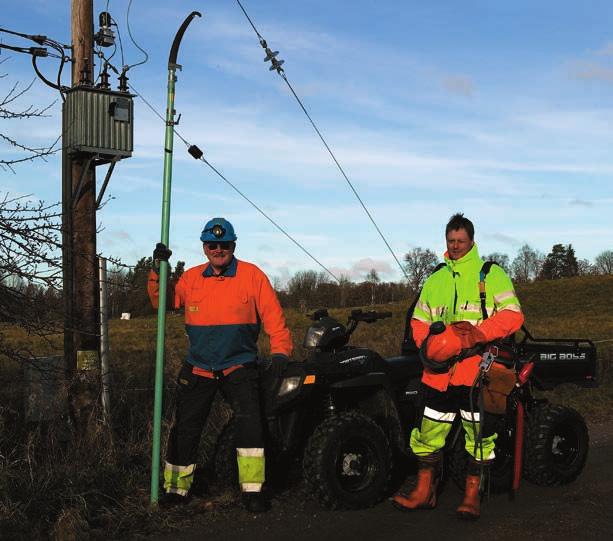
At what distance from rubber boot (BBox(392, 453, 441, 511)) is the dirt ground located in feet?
0.20

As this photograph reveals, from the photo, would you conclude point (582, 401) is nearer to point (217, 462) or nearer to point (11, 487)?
point (217, 462)

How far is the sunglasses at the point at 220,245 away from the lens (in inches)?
242

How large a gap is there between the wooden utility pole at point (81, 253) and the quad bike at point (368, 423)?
189 cm

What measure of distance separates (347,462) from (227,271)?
1.71 metres

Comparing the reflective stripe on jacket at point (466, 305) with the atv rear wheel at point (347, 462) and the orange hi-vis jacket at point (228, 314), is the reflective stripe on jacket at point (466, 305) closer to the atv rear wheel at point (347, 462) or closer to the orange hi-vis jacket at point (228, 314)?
the atv rear wheel at point (347, 462)

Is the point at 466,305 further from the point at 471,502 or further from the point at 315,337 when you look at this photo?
the point at 471,502

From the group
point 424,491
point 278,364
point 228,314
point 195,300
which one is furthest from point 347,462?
point 195,300

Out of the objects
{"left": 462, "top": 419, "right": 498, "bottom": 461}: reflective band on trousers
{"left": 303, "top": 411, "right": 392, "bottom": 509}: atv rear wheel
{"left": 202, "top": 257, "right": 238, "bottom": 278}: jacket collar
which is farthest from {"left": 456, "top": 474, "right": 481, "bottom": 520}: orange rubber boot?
{"left": 202, "top": 257, "right": 238, "bottom": 278}: jacket collar

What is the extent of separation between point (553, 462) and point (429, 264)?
3.13 m

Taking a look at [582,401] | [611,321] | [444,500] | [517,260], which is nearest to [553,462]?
[444,500]

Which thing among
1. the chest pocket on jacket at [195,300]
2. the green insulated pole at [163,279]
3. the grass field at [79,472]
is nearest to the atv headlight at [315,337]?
the chest pocket on jacket at [195,300]

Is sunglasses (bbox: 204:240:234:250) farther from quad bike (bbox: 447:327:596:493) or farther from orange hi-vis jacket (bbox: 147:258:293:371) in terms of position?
quad bike (bbox: 447:327:596:493)

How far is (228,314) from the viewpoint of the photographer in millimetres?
6098

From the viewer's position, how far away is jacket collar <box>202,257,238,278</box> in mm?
6223
